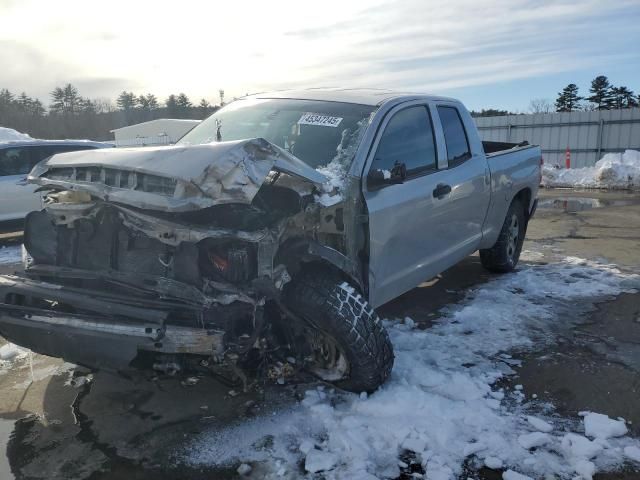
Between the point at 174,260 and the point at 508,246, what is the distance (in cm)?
438

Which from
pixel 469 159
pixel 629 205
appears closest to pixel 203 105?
pixel 629 205

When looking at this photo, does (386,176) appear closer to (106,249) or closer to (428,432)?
(428,432)

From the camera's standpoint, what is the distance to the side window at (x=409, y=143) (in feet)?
12.9

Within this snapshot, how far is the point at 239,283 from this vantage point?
9.61ft

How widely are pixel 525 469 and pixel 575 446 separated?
1.23ft

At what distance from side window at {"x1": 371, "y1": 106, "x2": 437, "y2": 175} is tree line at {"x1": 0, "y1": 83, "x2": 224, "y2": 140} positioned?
5210 centimetres

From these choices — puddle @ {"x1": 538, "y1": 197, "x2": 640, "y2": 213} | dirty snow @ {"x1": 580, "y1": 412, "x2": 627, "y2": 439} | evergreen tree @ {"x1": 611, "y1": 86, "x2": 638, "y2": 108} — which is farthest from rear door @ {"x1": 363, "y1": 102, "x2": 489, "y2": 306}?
evergreen tree @ {"x1": 611, "y1": 86, "x2": 638, "y2": 108}

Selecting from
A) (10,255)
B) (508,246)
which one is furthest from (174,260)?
(10,255)

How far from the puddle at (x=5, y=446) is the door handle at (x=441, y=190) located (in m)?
3.26

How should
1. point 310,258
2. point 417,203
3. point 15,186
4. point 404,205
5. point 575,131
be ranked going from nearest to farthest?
1. point 310,258
2. point 404,205
3. point 417,203
4. point 15,186
5. point 575,131

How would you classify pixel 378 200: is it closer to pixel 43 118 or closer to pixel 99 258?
pixel 99 258

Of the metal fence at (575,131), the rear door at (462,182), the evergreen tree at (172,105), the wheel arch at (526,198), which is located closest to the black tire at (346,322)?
the rear door at (462,182)

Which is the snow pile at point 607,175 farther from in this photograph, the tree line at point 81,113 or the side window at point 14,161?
the tree line at point 81,113

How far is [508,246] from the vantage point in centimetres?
622
